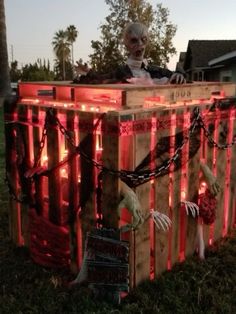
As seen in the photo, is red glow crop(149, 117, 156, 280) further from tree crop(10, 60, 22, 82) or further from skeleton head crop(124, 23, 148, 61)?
tree crop(10, 60, 22, 82)

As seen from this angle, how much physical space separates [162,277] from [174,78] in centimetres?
177

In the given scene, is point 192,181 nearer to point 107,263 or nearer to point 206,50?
point 107,263

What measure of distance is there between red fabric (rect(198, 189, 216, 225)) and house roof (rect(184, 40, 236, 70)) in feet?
82.2

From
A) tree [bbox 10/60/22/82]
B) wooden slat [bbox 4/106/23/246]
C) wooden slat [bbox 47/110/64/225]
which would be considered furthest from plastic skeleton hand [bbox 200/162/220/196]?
tree [bbox 10/60/22/82]

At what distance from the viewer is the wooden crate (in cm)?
295

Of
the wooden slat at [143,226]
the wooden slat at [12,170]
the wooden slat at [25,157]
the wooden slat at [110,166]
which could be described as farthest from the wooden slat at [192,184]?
the wooden slat at [12,170]

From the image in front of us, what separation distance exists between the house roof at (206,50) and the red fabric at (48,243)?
83.6ft

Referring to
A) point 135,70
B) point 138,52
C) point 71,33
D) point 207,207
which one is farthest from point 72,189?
point 71,33

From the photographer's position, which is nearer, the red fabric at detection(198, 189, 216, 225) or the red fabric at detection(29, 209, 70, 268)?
the red fabric at detection(29, 209, 70, 268)

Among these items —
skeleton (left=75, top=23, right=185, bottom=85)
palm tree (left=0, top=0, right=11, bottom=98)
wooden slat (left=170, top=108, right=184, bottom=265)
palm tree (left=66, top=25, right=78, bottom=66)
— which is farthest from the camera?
palm tree (left=66, top=25, right=78, bottom=66)

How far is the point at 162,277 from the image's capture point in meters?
3.29

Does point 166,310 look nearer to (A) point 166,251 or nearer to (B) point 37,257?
(A) point 166,251

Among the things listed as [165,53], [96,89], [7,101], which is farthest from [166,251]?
[165,53]

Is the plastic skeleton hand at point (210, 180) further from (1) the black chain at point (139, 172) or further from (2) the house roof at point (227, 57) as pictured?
(2) the house roof at point (227, 57)
